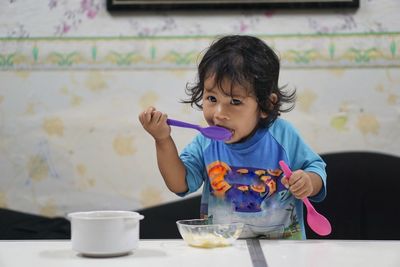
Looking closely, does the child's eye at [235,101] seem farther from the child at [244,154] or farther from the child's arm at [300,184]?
the child's arm at [300,184]

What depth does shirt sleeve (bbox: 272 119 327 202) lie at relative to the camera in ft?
3.75

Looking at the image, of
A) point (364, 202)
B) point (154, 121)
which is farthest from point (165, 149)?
point (364, 202)

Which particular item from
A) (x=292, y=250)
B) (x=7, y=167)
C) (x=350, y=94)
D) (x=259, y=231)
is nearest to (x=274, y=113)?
(x=259, y=231)

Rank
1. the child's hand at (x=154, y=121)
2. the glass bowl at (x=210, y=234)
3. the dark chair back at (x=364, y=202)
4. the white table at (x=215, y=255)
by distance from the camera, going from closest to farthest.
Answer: the white table at (x=215, y=255), the glass bowl at (x=210, y=234), the child's hand at (x=154, y=121), the dark chair back at (x=364, y=202)

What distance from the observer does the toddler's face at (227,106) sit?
1.09 metres

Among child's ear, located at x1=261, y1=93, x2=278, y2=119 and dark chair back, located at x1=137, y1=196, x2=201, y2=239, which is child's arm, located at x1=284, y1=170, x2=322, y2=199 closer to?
child's ear, located at x1=261, y1=93, x2=278, y2=119

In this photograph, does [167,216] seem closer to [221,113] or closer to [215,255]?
[221,113]

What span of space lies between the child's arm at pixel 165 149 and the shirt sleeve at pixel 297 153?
229mm

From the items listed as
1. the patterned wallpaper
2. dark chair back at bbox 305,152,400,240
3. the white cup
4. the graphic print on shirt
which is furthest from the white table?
the patterned wallpaper

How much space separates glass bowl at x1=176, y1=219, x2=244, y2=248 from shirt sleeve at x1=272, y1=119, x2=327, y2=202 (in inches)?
10.9

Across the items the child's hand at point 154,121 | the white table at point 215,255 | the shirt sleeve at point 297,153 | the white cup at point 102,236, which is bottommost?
the white table at point 215,255

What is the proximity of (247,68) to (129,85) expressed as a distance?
884mm

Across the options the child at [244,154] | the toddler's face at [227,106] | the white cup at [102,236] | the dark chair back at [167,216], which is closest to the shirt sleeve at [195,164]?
the child at [244,154]

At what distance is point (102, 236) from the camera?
0.80m
